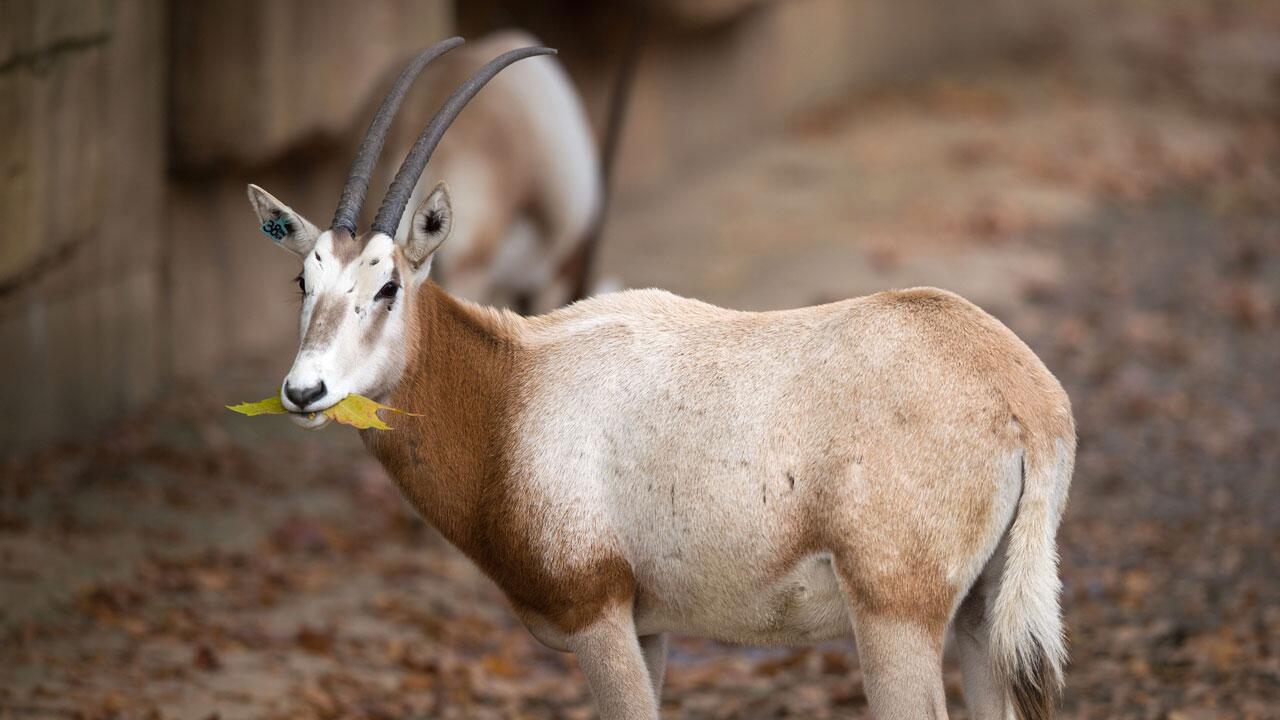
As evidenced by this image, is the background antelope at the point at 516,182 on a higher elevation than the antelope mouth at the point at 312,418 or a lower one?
lower

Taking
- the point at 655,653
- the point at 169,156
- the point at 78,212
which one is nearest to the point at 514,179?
the point at 78,212

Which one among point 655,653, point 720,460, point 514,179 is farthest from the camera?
point 514,179

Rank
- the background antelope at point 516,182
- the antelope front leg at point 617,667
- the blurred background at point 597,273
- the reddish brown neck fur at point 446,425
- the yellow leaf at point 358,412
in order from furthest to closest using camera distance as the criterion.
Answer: the background antelope at point 516,182 → the blurred background at point 597,273 → the reddish brown neck fur at point 446,425 → the antelope front leg at point 617,667 → the yellow leaf at point 358,412

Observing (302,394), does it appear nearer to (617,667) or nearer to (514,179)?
(617,667)

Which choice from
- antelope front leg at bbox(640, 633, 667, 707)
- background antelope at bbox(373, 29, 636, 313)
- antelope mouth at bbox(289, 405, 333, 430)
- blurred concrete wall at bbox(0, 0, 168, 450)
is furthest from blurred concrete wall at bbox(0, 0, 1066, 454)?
antelope front leg at bbox(640, 633, 667, 707)

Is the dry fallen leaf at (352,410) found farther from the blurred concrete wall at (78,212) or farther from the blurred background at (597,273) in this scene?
the blurred concrete wall at (78,212)

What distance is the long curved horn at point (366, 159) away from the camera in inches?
152

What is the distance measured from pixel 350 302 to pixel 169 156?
17.8 ft

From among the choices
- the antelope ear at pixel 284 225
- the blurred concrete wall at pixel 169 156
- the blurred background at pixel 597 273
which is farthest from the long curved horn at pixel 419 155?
the blurred concrete wall at pixel 169 156

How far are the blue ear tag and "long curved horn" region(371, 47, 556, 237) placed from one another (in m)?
0.24

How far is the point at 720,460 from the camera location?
12.4 ft

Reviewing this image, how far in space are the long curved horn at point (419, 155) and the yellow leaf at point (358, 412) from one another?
16.6 inches

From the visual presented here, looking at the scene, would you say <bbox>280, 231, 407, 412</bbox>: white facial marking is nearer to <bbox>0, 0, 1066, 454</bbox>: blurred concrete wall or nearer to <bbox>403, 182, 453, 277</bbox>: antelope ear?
<bbox>403, 182, 453, 277</bbox>: antelope ear

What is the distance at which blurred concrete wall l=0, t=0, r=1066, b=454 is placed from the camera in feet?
22.9
